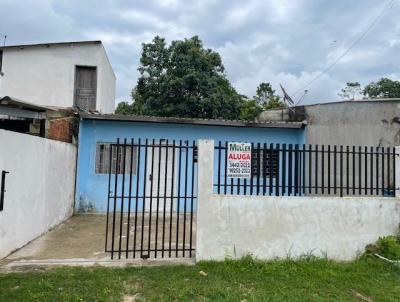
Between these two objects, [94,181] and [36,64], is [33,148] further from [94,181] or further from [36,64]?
[36,64]

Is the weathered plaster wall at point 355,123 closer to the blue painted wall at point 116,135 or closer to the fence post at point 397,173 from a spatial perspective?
the blue painted wall at point 116,135

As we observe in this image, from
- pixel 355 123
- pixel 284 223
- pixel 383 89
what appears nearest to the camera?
pixel 284 223

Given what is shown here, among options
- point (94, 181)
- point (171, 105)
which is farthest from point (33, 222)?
point (171, 105)

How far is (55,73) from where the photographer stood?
14.0 meters

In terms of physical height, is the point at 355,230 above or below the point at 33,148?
below

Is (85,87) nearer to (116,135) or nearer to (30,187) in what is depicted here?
(116,135)

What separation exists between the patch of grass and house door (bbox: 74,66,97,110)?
Result: 34.6 feet

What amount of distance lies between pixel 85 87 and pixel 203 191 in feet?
35.3

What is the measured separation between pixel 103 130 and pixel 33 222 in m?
4.33

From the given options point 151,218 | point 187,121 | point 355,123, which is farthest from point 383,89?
point 151,218

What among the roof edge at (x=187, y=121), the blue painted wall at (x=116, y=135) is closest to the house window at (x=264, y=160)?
the roof edge at (x=187, y=121)

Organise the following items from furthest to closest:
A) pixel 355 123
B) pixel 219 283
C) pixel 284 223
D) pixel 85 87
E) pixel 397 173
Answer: pixel 85 87 → pixel 355 123 → pixel 397 173 → pixel 284 223 → pixel 219 283

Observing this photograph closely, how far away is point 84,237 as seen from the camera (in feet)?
23.6

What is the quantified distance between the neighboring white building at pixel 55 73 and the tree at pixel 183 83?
23.5ft
